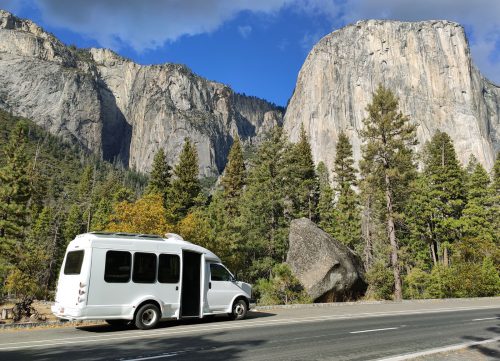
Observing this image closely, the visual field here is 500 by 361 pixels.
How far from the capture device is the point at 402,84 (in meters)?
127

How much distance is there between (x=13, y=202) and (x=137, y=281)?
31381 mm

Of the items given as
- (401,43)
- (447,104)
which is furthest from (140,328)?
(401,43)

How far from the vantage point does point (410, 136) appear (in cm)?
2861

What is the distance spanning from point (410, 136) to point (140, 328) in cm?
2311

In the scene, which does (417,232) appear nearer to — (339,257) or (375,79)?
(339,257)

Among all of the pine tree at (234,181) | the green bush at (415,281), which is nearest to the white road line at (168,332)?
the green bush at (415,281)

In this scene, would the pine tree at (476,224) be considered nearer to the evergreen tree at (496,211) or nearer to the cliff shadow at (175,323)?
the evergreen tree at (496,211)

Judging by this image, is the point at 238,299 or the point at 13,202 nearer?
the point at 238,299

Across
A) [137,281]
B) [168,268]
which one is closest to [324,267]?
[168,268]

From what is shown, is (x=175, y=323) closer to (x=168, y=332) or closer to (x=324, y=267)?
(x=168, y=332)

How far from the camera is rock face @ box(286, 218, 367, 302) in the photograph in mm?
22703

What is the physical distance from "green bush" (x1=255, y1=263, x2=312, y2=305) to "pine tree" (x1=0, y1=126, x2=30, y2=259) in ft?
81.7

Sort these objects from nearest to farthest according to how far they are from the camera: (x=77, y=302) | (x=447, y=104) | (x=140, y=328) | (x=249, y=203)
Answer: (x=77, y=302)
(x=140, y=328)
(x=249, y=203)
(x=447, y=104)

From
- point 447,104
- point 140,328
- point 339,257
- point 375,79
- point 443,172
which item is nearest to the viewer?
point 140,328
